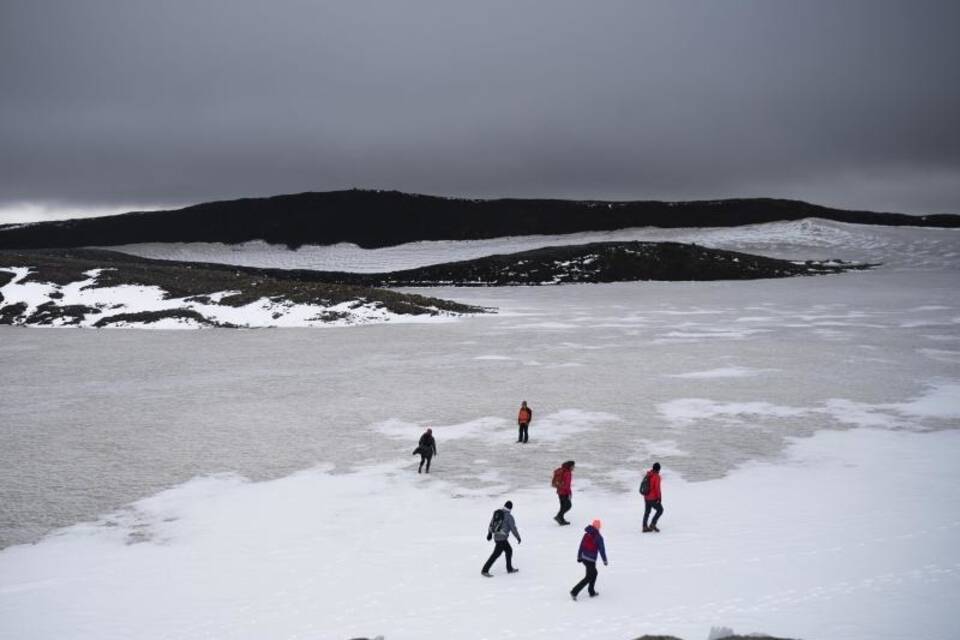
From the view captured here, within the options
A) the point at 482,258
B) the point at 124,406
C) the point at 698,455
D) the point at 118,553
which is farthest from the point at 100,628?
the point at 482,258

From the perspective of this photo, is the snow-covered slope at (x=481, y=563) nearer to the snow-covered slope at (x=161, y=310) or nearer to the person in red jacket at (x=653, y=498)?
the person in red jacket at (x=653, y=498)

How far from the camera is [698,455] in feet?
57.2

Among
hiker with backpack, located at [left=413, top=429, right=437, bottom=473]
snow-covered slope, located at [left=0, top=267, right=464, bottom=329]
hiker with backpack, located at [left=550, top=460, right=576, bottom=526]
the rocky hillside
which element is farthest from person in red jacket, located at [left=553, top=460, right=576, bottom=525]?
the rocky hillside

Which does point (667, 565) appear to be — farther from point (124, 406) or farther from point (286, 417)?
point (124, 406)

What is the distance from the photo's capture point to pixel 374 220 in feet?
450

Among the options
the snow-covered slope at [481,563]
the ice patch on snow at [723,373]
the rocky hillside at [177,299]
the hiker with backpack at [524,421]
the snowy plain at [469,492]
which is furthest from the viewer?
the rocky hillside at [177,299]

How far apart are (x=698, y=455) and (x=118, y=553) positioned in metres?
13.1

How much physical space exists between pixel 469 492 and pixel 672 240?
343 feet

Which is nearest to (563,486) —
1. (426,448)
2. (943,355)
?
(426,448)

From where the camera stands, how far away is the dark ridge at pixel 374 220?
12731 centimetres

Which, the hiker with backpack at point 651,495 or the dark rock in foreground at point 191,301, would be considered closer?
the hiker with backpack at point 651,495

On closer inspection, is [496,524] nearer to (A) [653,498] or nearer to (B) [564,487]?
(B) [564,487]

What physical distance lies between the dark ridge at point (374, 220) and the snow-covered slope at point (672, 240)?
5.19m

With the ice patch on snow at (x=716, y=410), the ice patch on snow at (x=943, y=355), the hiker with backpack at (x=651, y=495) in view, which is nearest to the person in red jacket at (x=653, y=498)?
the hiker with backpack at (x=651, y=495)
